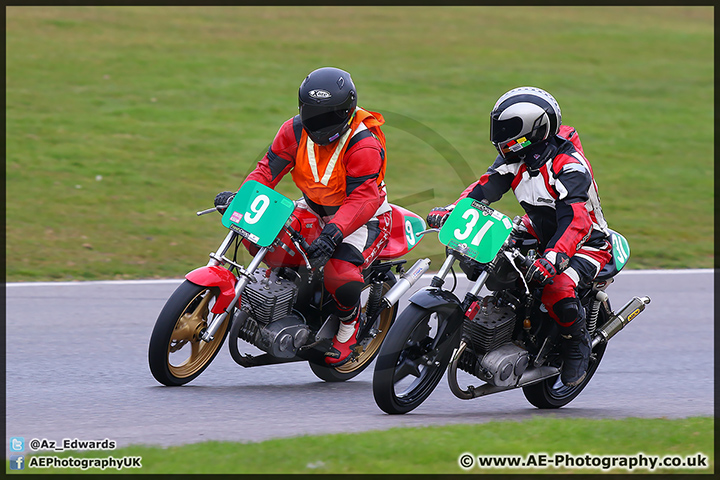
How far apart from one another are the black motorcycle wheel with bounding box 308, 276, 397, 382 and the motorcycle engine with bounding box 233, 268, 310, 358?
1.22 ft

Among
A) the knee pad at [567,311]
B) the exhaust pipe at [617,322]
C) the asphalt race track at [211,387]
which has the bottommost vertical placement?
the asphalt race track at [211,387]

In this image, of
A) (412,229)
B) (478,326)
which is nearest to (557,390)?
(478,326)

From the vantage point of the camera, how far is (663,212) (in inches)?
538

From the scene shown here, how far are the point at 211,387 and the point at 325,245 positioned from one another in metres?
1.31

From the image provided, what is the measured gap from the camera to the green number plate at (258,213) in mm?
5996

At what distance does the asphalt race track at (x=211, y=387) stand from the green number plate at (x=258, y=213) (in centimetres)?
106

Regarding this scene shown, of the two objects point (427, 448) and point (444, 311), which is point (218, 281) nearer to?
point (444, 311)

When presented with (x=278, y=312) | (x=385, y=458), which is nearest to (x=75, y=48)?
(x=278, y=312)

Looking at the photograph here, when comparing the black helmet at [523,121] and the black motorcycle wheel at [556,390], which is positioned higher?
the black helmet at [523,121]

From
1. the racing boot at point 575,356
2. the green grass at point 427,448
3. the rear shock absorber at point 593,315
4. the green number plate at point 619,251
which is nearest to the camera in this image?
the green grass at point 427,448

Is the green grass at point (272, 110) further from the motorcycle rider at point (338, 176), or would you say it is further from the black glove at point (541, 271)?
the black glove at point (541, 271)

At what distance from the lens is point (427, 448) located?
4660mm

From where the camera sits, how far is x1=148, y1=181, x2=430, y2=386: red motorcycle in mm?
5934

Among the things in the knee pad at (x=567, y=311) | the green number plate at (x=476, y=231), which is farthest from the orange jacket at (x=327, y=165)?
the knee pad at (x=567, y=311)
